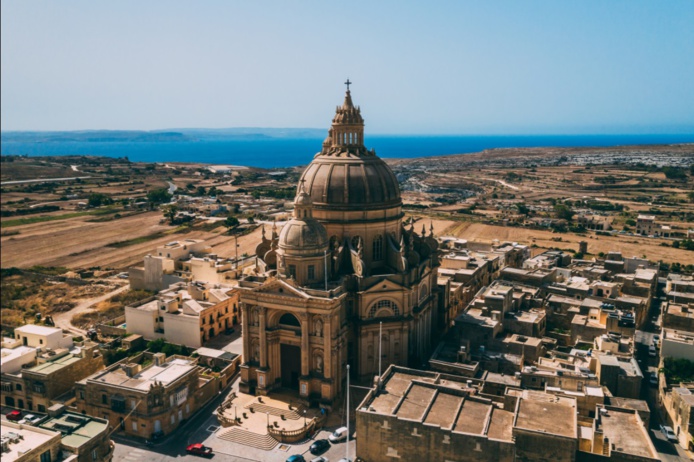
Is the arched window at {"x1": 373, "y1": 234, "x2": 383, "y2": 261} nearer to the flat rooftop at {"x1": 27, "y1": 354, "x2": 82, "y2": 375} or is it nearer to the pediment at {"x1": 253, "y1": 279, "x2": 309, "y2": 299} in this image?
the pediment at {"x1": 253, "y1": 279, "x2": 309, "y2": 299}

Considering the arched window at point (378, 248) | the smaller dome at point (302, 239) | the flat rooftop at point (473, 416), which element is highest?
the smaller dome at point (302, 239)

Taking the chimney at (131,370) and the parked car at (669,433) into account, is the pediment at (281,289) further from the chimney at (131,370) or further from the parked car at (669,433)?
the parked car at (669,433)

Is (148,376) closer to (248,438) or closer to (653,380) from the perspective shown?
(248,438)

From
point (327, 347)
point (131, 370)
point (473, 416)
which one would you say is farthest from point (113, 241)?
point (473, 416)

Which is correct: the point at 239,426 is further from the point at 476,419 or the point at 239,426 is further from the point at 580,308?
the point at 580,308

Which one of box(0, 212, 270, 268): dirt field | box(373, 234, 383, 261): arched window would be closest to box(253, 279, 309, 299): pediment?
box(373, 234, 383, 261): arched window

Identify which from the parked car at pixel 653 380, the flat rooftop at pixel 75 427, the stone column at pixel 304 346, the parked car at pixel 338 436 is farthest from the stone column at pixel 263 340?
the parked car at pixel 653 380

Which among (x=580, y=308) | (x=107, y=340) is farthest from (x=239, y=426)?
(x=580, y=308)
